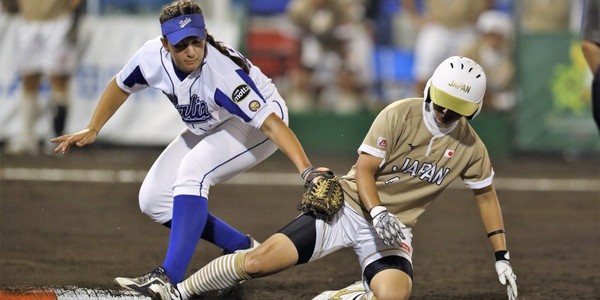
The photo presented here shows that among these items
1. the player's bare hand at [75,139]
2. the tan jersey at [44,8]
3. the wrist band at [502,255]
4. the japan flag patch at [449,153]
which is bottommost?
the tan jersey at [44,8]

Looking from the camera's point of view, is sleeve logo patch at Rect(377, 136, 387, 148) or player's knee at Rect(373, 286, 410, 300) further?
sleeve logo patch at Rect(377, 136, 387, 148)

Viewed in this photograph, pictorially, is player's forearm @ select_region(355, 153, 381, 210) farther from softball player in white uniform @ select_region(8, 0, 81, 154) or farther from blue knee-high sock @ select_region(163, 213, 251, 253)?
softball player in white uniform @ select_region(8, 0, 81, 154)

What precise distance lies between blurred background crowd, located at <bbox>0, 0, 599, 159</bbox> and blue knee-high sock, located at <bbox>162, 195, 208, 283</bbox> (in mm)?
Answer: 8295

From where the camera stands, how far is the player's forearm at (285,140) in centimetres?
542

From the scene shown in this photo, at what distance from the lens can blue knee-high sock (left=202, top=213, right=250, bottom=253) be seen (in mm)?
6207

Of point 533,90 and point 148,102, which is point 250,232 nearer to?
point 148,102

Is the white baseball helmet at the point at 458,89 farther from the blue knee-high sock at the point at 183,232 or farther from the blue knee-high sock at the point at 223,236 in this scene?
the blue knee-high sock at the point at 223,236

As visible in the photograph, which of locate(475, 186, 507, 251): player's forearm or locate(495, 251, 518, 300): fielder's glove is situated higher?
locate(475, 186, 507, 251): player's forearm

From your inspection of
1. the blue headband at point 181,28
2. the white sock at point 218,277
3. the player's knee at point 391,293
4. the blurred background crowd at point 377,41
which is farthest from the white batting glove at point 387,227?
the blurred background crowd at point 377,41

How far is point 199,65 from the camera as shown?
572 centimetres

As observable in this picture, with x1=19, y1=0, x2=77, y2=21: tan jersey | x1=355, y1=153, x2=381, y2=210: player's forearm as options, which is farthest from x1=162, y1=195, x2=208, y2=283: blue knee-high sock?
x1=19, y1=0, x2=77, y2=21: tan jersey

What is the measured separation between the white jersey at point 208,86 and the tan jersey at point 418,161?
2.31ft

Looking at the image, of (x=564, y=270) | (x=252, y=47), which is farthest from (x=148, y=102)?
(x=564, y=270)

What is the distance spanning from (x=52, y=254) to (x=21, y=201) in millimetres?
2697
